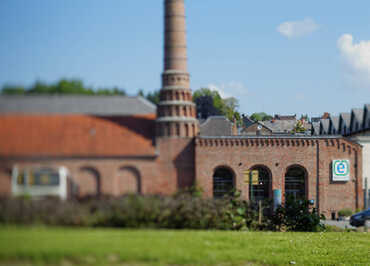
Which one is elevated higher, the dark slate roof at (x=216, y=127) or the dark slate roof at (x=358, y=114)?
the dark slate roof at (x=358, y=114)

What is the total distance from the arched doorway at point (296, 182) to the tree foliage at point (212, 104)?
188cm

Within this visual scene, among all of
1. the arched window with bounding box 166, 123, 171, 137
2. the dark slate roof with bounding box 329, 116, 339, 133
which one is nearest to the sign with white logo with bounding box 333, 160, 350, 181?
the dark slate roof with bounding box 329, 116, 339, 133

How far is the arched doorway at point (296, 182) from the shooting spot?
1052 centimetres

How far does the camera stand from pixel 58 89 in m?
5.35

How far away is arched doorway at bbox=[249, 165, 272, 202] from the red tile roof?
15.3 feet

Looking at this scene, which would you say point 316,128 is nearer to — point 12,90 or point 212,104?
point 212,104

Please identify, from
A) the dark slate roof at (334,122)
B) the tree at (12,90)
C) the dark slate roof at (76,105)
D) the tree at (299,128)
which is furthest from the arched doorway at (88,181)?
the tree at (299,128)

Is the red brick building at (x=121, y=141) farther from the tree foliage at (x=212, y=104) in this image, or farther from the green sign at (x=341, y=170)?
the green sign at (x=341, y=170)

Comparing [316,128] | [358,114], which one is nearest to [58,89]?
[358,114]

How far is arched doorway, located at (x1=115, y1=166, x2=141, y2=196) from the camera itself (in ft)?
18.0

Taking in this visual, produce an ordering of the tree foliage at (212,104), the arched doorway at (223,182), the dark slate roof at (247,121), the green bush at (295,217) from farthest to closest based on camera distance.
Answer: the dark slate roof at (247,121), the green bush at (295,217), the arched doorway at (223,182), the tree foliage at (212,104)

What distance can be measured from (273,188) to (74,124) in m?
6.10

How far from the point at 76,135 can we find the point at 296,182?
6.62 m

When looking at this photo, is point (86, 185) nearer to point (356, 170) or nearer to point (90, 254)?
Result: point (90, 254)
